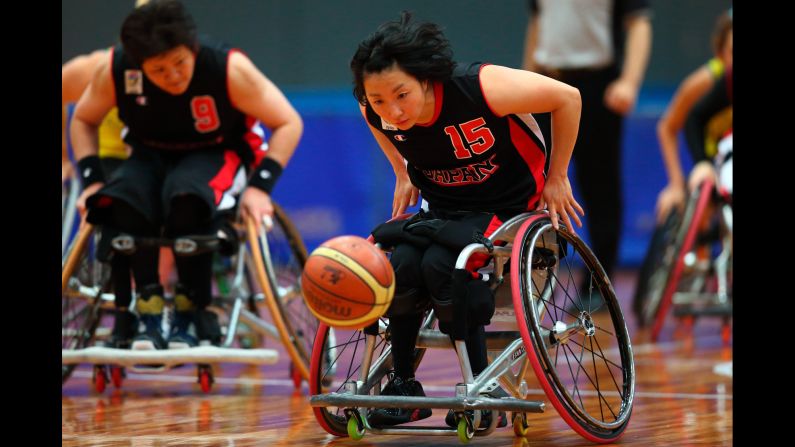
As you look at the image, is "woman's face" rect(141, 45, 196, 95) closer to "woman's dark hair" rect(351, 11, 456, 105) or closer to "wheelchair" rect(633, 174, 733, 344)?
"woman's dark hair" rect(351, 11, 456, 105)

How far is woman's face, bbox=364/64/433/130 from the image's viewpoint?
317cm

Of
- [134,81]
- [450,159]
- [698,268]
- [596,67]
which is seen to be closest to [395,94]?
[450,159]

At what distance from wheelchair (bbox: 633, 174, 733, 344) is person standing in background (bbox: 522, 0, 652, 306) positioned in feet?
1.14

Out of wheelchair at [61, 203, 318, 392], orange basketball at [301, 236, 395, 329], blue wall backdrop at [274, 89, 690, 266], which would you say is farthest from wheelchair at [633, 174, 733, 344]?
orange basketball at [301, 236, 395, 329]

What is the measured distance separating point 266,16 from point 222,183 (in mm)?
4974

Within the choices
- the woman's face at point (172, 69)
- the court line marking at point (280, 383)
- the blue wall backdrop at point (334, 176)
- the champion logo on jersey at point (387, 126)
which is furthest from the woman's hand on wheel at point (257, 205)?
the blue wall backdrop at point (334, 176)

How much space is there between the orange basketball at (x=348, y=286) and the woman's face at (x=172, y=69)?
1.53 m

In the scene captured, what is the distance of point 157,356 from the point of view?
420 cm

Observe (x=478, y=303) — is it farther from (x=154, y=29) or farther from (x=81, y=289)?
(x=81, y=289)

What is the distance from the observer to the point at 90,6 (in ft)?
19.9

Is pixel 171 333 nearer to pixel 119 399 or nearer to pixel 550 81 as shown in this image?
pixel 119 399

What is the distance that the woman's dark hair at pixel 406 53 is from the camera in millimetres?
3182

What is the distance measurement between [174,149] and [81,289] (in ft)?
2.00
